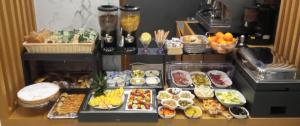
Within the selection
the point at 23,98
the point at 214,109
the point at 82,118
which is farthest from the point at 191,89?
the point at 23,98

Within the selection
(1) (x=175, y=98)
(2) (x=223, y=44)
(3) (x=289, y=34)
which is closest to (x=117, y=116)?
(1) (x=175, y=98)

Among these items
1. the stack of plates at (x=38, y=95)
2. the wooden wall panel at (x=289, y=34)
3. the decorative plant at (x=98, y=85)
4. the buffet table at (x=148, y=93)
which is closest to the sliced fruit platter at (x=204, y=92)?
the buffet table at (x=148, y=93)

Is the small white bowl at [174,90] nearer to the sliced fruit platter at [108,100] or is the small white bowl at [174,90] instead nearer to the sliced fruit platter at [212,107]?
the sliced fruit platter at [212,107]

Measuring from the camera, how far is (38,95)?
1.72 meters

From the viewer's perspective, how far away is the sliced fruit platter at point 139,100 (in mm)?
1682

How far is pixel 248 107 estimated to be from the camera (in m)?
1.75

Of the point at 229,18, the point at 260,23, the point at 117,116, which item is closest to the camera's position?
the point at 117,116

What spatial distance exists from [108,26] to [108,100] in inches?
20.2

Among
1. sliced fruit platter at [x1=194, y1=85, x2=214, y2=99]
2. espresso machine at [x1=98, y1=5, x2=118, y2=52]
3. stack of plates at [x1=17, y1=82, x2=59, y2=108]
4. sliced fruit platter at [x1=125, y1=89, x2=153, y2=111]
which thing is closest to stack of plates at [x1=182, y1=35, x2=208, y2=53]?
sliced fruit platter at [x1=194, y1=85, x2=214, y2=99]

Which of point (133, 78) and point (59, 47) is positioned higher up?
point (59, 47)

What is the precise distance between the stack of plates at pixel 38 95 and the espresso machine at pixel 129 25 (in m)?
0.54

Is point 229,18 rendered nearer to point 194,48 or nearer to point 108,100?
point 194,48

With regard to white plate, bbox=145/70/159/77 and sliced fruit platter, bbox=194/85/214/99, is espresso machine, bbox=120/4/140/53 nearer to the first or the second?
white plate, bbox=145/70/159/77

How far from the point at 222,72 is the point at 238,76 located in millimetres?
202
